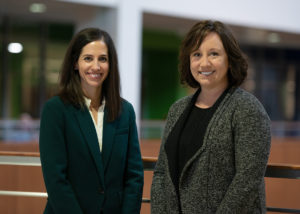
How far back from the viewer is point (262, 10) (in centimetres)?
1174

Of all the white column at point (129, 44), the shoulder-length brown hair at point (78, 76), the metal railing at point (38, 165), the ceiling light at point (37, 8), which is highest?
the ceiling light at point (37, 8)

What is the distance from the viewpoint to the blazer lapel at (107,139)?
2318 millimetres

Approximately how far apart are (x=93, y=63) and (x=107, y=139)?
1.43ft

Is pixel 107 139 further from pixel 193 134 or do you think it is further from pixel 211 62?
pixel 211 62

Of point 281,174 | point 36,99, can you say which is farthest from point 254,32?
point 281,174

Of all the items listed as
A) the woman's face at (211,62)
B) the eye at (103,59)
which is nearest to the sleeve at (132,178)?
the eye at (103,59)

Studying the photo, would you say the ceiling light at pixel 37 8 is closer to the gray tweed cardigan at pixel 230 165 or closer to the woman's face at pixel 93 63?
the woman's face at pixel 93 63

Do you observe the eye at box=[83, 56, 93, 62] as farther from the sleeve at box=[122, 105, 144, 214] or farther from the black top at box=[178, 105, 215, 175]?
the black top at box=[178, 105, 215, 175]

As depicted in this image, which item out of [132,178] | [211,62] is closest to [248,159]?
[211,62]

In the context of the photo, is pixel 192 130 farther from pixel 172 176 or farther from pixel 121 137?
pixel 121 137

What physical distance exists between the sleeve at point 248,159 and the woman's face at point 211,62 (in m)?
0.27

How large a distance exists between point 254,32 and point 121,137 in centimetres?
1224

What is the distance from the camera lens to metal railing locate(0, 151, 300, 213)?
2.80 meters

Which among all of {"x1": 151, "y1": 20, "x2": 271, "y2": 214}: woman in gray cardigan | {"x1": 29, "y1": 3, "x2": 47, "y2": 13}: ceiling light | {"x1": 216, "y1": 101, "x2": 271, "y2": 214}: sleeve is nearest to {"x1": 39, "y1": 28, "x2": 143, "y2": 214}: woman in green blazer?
{"x1": 151, "y1": 20, "x2": 271, "y2": 214}: woman in gray cardigan
